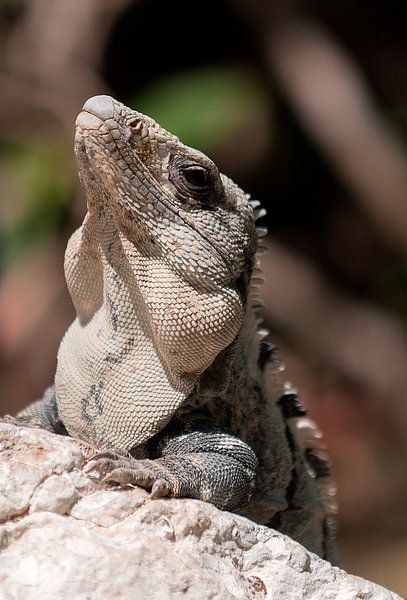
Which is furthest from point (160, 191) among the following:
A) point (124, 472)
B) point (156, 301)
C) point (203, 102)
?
point (203, 102)

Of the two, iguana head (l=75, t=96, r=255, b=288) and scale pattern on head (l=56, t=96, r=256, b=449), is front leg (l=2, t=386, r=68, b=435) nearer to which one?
scale pattern on head (l=56, t=96, r=256, b=449)

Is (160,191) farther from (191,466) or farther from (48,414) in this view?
(48,414)

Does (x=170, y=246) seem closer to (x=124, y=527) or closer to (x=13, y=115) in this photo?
(x=124, y=527)

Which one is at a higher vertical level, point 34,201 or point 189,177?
point 189,177

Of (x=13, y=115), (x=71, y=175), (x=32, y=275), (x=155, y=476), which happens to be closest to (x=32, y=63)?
(x=13, y=115)

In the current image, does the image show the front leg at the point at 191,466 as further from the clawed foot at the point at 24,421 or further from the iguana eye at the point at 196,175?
the iguana eye at the point at 196,175

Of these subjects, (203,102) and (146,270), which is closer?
(146,270)
